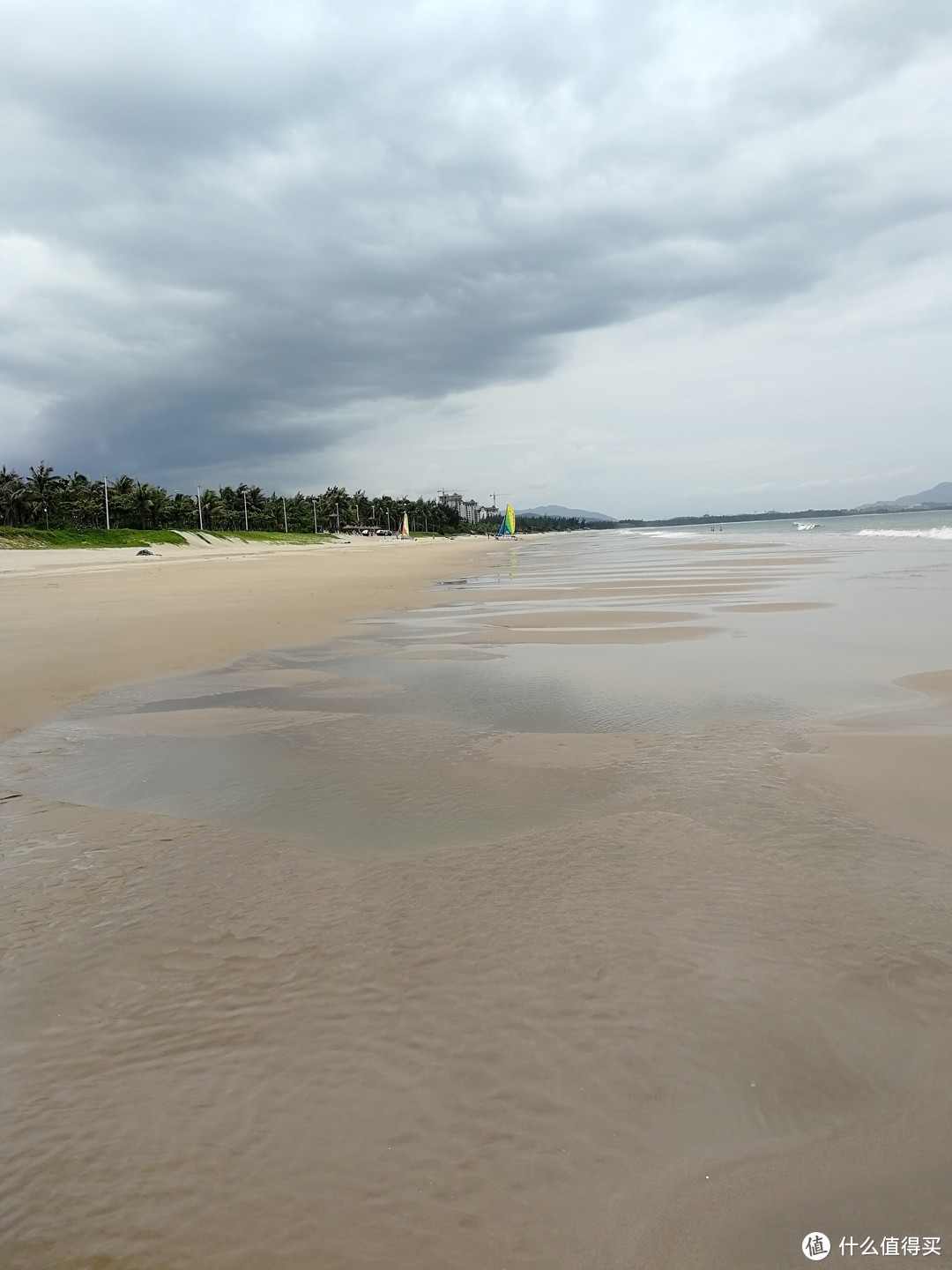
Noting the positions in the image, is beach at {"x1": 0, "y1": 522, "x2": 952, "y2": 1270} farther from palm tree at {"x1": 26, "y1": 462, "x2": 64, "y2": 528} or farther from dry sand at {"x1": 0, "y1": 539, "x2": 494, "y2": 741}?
palm tree at {"x1": 26, "y1": 462, "x2": 64, "y2": 528}

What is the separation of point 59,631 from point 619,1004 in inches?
517

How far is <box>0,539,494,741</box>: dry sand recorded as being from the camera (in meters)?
9.34

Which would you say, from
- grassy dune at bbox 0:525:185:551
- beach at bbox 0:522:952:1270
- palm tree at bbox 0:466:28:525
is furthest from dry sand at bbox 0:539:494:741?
palm tree at bbox 0:466:28:525

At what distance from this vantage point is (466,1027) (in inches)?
104

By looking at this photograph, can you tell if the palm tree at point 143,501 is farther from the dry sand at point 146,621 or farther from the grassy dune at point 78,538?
the dry sand at point 146,621

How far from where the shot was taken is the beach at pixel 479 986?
1.98 m

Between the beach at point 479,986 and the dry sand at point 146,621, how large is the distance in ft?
8.05

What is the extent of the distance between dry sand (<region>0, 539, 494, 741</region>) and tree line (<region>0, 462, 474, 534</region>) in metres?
60.5

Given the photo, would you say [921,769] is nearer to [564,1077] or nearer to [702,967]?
[702,967]

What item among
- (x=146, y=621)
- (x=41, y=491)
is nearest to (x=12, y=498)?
(x=41, y=491)

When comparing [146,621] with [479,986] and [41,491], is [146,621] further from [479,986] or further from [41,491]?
[41,491]

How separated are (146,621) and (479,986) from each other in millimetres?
13572

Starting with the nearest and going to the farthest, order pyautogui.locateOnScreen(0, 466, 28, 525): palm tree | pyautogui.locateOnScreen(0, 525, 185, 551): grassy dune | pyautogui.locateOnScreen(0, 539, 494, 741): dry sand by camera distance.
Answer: pyautogui.locateOnScreen(0, 539, 494, 741): dry sand, pyautogui.locateOnScreen(0, 525, 185, 551): grassy dune, pyautogui.locateOnScreen(0, 466, 28, 525): palm tree

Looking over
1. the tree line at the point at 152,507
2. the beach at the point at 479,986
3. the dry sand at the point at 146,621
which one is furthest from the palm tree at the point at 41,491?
the beach at the point at 479,986
